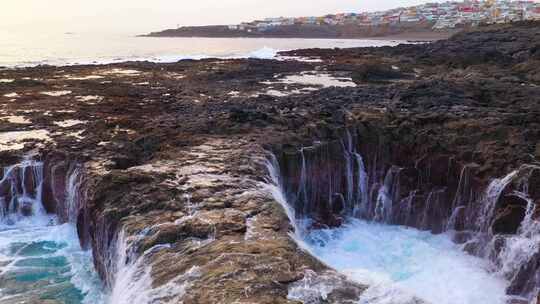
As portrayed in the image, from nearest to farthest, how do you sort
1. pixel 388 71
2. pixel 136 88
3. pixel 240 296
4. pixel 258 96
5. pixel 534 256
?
pixel 240 296
pixel 534 256
pixel 258 96
pixel 136 88
pixel 388 71

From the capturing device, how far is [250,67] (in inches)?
1455

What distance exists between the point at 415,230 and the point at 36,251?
416 inches

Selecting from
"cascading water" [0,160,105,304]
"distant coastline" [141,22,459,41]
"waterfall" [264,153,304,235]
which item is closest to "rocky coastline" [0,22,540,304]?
"waterfall" [264,153,304,235]

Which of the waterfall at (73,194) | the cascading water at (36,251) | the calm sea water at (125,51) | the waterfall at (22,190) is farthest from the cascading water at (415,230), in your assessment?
the calm sea water at (125,51)

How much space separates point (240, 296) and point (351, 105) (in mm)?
13280

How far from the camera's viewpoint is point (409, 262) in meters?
12.3

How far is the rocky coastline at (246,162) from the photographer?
847cm

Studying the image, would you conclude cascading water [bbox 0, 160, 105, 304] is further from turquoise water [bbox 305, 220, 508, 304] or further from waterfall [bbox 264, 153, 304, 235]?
turquoise water [bbox 305, 220, 508, 304]

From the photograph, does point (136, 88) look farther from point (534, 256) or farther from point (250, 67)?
point (534, 256)

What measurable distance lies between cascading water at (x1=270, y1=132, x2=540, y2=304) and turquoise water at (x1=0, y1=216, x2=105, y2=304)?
5.07 meters

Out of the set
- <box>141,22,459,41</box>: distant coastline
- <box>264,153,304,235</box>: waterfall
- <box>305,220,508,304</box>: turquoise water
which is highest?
<box>141,22,459,41</box>: distant coastline

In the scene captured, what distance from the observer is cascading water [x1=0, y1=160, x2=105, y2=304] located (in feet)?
35.8

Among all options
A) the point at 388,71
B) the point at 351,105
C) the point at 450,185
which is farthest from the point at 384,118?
the point at 388,71

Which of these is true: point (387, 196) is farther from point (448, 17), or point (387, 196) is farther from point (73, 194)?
point (448, 17)
